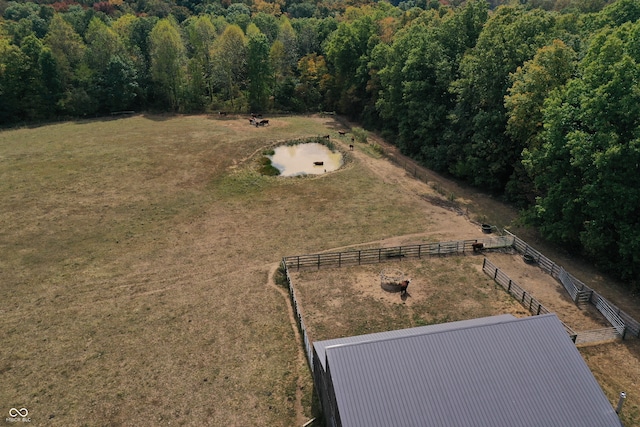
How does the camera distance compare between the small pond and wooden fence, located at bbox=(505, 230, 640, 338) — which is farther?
the small pond

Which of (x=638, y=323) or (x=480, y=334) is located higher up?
(x=480, y=334)

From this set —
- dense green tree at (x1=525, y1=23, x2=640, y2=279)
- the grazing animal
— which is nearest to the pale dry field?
the grazing animal

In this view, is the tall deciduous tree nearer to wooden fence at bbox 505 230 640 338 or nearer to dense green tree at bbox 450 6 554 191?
dense green tree at bbox 450 6 554 191

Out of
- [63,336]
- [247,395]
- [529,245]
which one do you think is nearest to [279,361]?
[247,395]

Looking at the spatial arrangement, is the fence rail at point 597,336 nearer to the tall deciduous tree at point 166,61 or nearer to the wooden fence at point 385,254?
the wooden fence at point 385,254

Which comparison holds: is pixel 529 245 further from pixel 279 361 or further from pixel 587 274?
pixel 279 361

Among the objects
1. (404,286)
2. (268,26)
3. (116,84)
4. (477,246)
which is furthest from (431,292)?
(268,26)
